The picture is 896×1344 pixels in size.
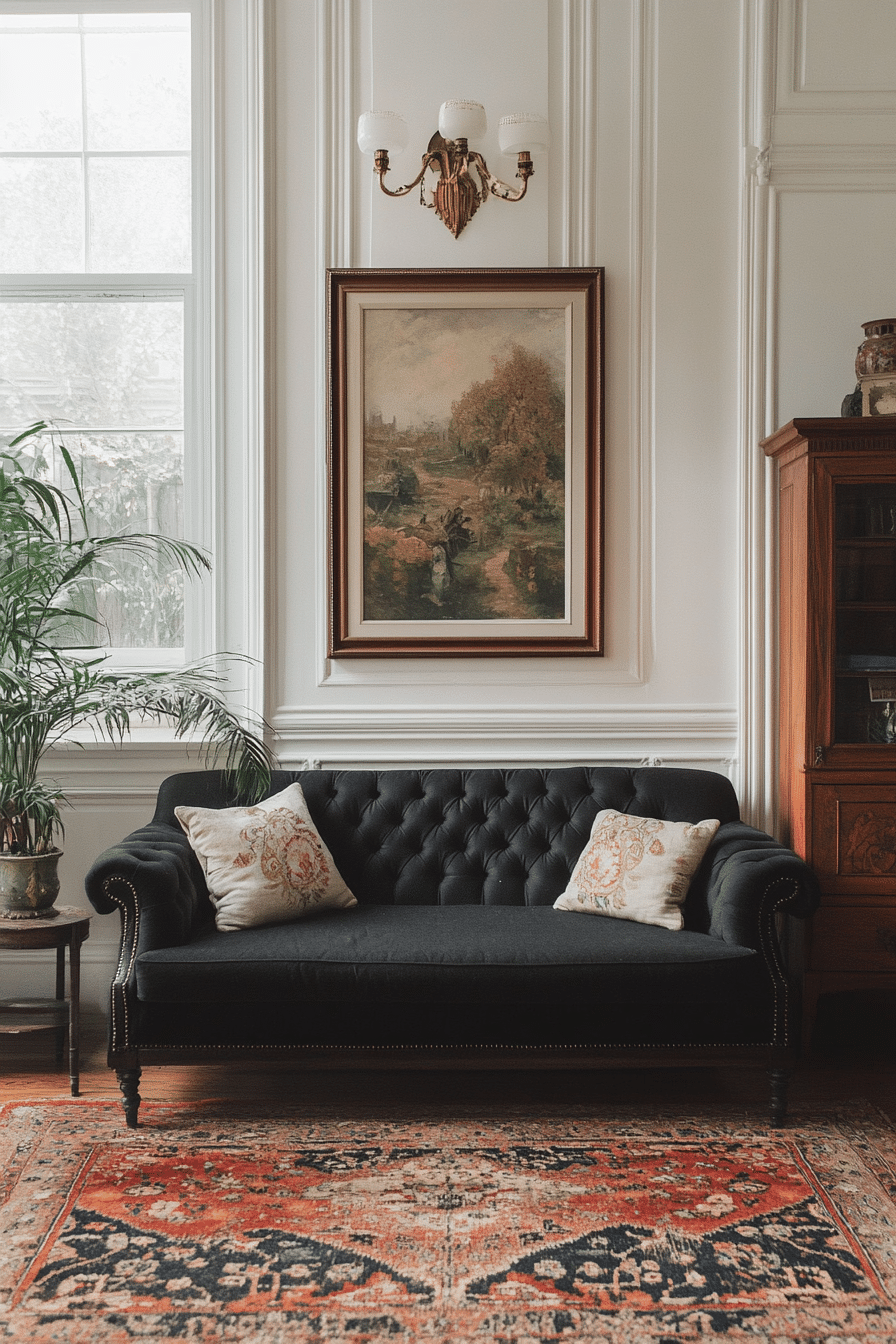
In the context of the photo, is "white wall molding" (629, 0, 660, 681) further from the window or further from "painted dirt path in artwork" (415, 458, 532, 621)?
the window

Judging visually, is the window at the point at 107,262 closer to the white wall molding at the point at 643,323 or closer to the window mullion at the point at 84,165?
the window mullion at the point at 84,165

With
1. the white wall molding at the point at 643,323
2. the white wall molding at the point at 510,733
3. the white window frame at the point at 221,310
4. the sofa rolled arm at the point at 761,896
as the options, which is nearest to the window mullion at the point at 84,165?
the white window frame at the point at 221,310

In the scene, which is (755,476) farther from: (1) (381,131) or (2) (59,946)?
(2) (59,946)

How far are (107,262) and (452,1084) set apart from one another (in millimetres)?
3055

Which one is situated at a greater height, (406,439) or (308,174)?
(308,174)

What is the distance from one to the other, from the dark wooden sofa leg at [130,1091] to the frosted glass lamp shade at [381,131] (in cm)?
288

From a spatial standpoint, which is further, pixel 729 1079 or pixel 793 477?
pixel 793 477

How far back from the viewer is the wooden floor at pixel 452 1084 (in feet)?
9.84

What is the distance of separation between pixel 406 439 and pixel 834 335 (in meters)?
1.51

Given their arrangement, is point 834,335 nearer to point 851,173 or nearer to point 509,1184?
point 851,173

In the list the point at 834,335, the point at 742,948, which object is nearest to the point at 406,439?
the point at 834,335

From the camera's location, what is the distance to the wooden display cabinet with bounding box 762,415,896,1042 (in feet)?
10.6

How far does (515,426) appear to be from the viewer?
369 centimetres

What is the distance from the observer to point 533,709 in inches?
145
